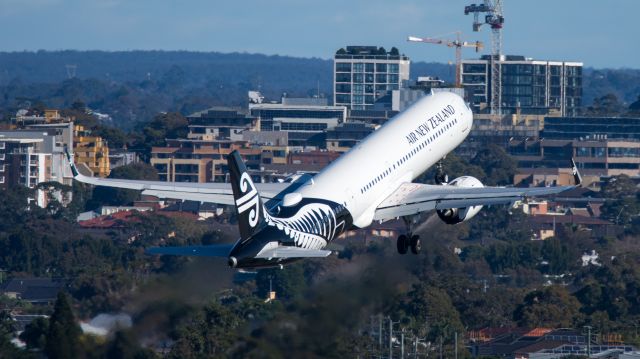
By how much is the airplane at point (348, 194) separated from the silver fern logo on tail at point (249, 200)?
32mm

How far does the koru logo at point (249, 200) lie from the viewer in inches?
2621

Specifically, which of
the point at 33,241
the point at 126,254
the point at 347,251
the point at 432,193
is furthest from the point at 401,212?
the point at 33,241

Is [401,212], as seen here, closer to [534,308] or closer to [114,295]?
[114,295]

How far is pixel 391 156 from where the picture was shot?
260 feet

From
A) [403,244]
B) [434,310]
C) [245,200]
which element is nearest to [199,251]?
[245,200]

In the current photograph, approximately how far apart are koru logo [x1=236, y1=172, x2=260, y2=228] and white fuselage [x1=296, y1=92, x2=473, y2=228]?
5.23 m

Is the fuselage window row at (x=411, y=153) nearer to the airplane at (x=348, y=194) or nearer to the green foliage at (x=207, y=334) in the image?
the airplane at (x=348, y=194)

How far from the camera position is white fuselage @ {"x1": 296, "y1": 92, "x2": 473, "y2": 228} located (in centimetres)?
7462

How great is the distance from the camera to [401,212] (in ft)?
253

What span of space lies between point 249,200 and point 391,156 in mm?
12980

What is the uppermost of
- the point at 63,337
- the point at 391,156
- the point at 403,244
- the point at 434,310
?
the point at 391,156

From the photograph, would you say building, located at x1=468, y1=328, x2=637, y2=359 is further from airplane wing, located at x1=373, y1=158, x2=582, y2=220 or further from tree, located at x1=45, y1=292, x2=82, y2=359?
tree, located at x1=45, y1=292, x2=82, y2=359

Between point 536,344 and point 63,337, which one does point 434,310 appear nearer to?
point 536,344

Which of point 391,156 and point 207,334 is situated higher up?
point 391,156
